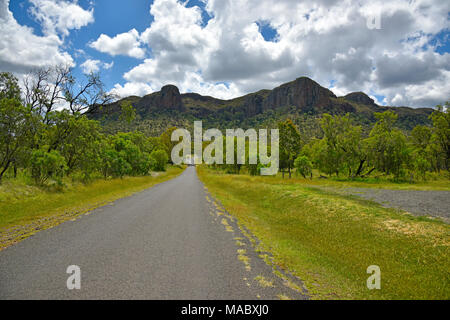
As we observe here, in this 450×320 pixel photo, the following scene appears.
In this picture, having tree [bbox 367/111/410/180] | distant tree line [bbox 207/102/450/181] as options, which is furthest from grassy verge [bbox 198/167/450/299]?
tree [bbox 367/111/410/180]

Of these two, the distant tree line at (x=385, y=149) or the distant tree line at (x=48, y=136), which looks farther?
the distant tree line at (x=385, y=149)

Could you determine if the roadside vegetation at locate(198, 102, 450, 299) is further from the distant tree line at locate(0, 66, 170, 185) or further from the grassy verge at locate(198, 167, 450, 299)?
the distant tree line at locate(0, 66, 170, 185)

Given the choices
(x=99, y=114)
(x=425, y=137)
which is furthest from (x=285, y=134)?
(x=99, y=114)

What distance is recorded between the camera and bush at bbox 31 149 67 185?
15242 millimetres

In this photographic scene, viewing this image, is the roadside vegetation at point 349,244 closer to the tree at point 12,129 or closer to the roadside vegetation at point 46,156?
the roadside vegetation at point 46,156

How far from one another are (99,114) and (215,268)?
2496 cm

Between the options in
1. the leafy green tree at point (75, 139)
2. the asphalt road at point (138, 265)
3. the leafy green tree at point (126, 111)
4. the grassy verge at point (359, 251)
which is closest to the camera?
the asphalt road at point (138, 265)

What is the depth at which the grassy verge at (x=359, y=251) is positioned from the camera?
5145mm

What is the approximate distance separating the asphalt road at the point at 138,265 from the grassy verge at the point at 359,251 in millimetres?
1112

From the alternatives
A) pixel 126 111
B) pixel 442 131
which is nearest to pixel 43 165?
pixel 126 111

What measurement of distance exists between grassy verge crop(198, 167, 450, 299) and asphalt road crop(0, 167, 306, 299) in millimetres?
1112

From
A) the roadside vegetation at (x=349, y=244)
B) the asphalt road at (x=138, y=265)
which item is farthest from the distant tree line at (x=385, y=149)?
the asphalt road at (x=138, y=265)

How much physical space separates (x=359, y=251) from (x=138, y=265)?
709 centimetres

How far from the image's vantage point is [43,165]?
1545 cm
